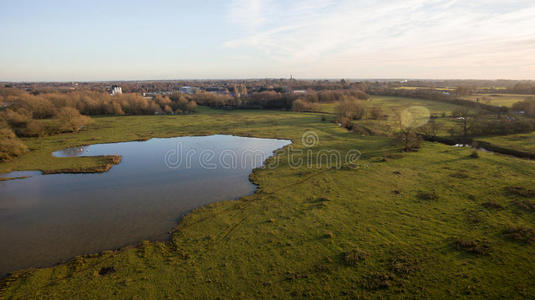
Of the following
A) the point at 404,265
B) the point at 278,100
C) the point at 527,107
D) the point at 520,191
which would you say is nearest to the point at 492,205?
the point at 520,191

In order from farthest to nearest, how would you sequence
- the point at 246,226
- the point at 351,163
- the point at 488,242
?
the point at 351,163 → the point at 246,226 → the point at 488,242

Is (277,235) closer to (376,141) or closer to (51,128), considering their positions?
(376,141)

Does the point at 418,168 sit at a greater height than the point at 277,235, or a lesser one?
greater

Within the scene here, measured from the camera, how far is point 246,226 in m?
17.8

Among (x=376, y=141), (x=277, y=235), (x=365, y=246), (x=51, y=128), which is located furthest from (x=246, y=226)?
(x=51, y=128)

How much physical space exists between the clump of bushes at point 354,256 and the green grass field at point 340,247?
0.20ft

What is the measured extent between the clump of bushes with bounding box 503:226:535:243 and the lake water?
63.7 feet

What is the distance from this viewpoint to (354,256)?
45.4 feet

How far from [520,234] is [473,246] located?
378 centimetres

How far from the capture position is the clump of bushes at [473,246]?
45.4 feet

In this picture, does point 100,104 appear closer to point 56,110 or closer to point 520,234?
point 56,110

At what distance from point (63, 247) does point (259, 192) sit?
1524 cm

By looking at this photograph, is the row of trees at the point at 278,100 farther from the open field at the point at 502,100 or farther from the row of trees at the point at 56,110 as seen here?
the open field at the point at 502,100

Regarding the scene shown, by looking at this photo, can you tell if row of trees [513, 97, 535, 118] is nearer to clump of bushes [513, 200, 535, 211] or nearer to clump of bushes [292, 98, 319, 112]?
clump of bushes [513, 200, 535, 211]
